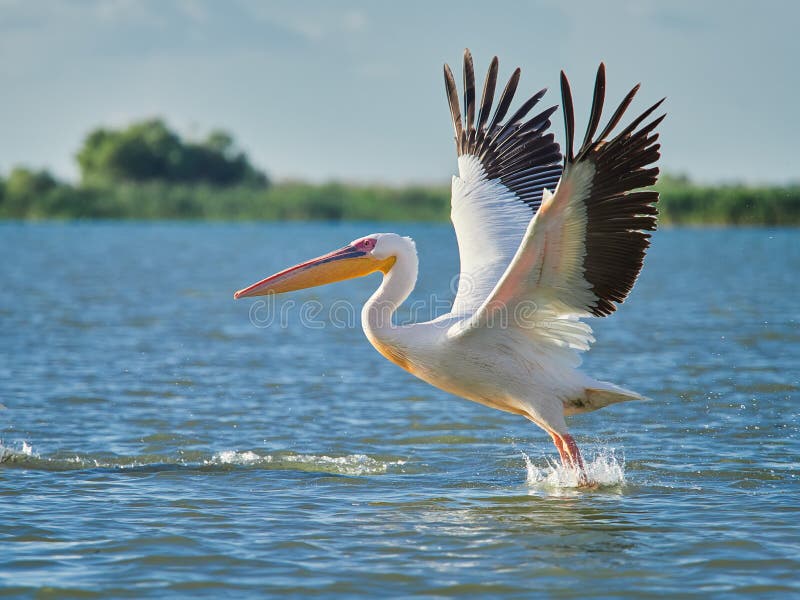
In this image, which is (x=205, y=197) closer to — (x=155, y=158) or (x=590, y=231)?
(x=155, y=158)

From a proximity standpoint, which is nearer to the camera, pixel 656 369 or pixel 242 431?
pixel 242 431

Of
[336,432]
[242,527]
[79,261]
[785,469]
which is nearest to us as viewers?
[242,527]

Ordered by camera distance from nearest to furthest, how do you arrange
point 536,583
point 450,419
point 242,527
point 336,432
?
point 536,583 → point 242,527 → point 336,432 → point 450,419

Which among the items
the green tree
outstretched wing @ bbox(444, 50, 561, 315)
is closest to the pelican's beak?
outstretched wing @ bbox(444, 50, 561, 315)

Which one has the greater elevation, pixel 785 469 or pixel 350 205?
pixel 350 205

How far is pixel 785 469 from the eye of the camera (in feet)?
23.9

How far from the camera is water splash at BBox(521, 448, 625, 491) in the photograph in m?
7.02

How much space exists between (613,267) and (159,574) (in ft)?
9.14

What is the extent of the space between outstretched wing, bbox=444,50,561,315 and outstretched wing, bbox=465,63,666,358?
45.0 inches

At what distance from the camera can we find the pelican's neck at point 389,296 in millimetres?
6992

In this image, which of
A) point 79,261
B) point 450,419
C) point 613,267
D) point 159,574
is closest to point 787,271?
point 79,261

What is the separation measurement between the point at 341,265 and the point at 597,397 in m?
1.71

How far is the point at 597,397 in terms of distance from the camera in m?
7.06

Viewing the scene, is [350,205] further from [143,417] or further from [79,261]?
[143,417]
